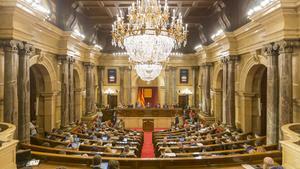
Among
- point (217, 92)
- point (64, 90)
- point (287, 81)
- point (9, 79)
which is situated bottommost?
point (217, 92)

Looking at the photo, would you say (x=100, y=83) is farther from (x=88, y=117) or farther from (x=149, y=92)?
(x=88, y=117)

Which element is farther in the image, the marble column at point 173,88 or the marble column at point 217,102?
the marble column at point 173,88

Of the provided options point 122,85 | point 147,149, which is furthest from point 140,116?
point 147,149

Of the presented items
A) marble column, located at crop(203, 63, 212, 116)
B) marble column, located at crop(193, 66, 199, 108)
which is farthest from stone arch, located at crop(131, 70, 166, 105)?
marble column, located at crop(203, 63, 212, 116)

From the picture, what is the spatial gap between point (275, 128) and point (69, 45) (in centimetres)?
1174

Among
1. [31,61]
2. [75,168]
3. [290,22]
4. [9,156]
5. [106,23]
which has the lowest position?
[75,168]

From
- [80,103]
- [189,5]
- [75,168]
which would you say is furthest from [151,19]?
[80,103]

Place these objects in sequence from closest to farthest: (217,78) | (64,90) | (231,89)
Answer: (231,89) < (64,90) < (217,78)

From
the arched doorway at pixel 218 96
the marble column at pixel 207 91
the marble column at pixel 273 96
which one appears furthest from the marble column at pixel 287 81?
the marble column at pixel 207 91

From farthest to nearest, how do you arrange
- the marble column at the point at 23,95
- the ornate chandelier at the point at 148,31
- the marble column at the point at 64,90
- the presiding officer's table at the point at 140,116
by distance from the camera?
the presiding officer's table at the point at 140,116, the marble column at the point at 64,90, the marble column at the point at 23,95, the ornate chandelier at the point at 148,31

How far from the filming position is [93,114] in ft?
74.0

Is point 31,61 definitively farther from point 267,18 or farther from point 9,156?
point 267,18

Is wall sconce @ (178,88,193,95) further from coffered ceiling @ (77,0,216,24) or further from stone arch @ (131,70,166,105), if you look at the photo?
coffered ceiling @ (77,0,216,24)

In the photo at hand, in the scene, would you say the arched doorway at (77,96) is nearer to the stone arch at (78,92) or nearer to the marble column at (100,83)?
the stone arch at (78,92)
